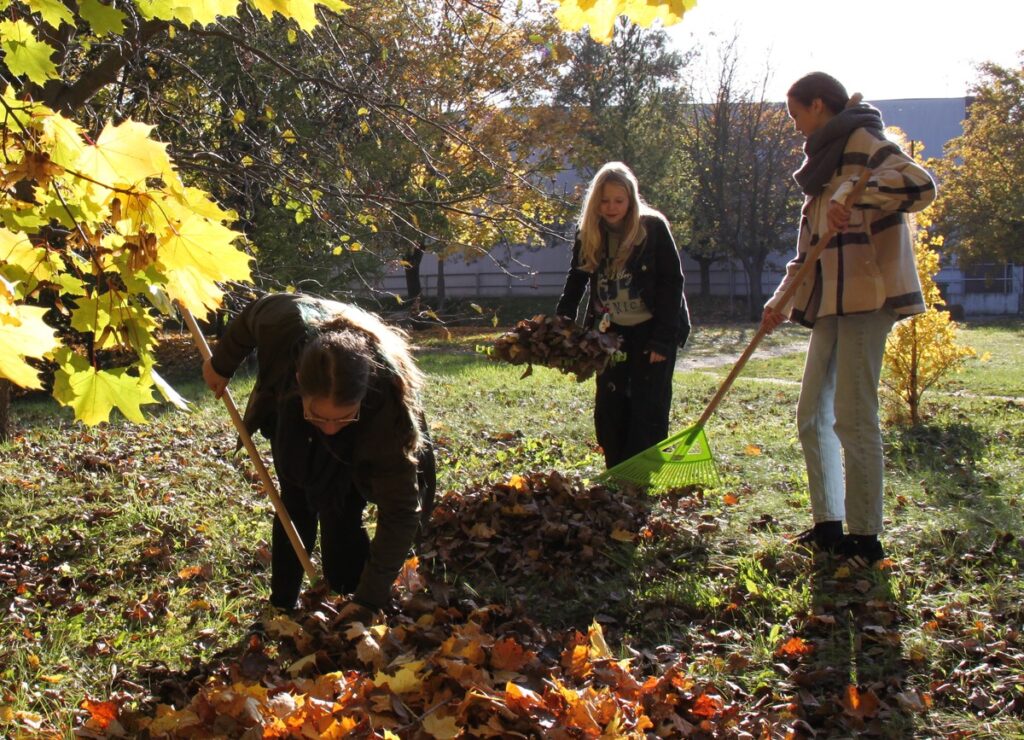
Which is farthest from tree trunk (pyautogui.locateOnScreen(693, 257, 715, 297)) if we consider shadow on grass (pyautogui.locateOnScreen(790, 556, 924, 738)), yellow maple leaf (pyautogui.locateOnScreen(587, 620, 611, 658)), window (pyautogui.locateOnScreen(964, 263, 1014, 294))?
yellow maple leaf (pyautogui.locateOnScreen(587, 620, 611, 658))

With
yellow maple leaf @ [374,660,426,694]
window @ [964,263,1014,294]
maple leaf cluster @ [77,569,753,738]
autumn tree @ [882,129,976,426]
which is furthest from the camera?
window @ [964,263,1014,294]

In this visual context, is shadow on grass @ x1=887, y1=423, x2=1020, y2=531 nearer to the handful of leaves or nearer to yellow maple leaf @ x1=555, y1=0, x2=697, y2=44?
the handful of leaves

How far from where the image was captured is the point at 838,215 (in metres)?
3.68

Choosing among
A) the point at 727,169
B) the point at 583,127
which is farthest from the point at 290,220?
the point at 727,169

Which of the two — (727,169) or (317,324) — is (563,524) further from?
(727,169)

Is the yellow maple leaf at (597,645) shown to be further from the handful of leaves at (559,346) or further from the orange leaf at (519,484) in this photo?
the handful of leaves at (559,346)

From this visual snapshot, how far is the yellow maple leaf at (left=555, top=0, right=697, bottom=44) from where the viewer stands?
2.26 m

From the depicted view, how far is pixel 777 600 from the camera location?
143 inches

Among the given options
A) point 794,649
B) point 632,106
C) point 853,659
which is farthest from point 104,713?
point 632,106

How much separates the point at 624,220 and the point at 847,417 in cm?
157

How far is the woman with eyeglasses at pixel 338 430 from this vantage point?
276 cm

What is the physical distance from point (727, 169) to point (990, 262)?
11.3 meters

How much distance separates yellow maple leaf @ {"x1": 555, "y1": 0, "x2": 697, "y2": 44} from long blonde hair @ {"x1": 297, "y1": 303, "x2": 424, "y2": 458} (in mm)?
1130

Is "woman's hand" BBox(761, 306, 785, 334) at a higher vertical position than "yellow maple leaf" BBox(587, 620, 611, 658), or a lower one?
higher
